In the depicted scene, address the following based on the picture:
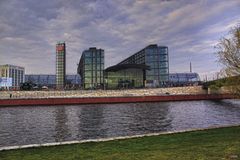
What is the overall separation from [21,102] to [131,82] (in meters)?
55.4

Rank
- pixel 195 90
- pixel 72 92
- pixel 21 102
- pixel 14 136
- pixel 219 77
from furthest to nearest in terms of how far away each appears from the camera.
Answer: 1. pixel 195 90
2. pixel 72 92
3. pixel 21 102
4. pixel 219 77
5. pixel 14 136

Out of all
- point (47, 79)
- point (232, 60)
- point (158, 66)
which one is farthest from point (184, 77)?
point (232, 60)

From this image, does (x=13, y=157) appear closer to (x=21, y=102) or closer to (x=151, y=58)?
(x=21, y=102)

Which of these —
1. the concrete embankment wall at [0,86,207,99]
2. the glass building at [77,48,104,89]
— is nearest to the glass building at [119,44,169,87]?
the glass building at [77,48,104,89]

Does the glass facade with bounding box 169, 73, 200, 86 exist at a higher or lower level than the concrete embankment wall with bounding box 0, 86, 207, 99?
higher

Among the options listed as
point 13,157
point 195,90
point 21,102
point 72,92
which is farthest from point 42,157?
point 195,90

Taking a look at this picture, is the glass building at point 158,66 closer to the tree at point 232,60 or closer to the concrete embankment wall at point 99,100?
the concrete embankment wall at point 99,100

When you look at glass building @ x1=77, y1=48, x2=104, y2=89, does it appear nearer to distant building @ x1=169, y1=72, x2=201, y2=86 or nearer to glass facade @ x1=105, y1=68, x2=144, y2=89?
glass facade @ x1=105, y1=68, x2=144, y2=89

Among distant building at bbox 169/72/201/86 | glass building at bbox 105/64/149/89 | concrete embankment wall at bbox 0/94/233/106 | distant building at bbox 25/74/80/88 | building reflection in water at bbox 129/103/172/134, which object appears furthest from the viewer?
distant building at bbox 25/74/80/88

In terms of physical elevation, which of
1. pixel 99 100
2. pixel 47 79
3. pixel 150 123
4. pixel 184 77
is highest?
pixel 184 77

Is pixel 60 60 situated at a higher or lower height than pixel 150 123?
higher

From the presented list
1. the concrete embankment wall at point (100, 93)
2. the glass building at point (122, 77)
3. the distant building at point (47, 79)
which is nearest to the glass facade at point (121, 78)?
the glass building at point (122, 77)

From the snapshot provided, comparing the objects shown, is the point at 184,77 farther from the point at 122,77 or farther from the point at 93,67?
the point at 93,67

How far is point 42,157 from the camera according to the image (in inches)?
395
